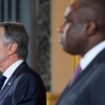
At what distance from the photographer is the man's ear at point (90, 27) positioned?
1827mm

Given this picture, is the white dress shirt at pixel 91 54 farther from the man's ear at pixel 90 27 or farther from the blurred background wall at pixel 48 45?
the blurred background wall at pixel 48 45

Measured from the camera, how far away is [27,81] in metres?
2.73

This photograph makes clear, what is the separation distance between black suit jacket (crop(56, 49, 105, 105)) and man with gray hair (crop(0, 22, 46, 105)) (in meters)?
0.90

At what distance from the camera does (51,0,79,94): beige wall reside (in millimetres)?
5406

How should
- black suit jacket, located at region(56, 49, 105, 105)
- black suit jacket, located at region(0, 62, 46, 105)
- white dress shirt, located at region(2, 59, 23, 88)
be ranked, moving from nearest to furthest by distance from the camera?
black suit jacket, located at region(56, 49, 105, 105) < black suit jacket, located at region(0, 62, 46, 105) < white dress shirt, located at region(2, 59, 23, 88)

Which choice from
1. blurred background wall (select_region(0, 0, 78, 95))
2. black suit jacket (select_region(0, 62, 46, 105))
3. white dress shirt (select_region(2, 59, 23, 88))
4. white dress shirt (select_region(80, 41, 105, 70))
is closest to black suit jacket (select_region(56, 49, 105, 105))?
white dress shirt (select_region(80, 41, 105, 70))

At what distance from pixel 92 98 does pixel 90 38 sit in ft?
0.76

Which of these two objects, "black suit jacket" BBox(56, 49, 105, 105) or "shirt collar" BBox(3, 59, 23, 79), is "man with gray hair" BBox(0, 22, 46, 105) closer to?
"shirt collar" BBox(3, 59, 23, 79)

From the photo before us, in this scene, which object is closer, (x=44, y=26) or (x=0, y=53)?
(x=0, y=53)

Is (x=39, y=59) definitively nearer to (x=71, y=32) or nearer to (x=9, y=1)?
(x=9, y=1)

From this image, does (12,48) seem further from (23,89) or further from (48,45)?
(48,45)

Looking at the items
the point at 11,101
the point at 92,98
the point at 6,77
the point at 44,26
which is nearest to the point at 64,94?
the point at 92,98

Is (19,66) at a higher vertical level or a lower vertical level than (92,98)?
lower

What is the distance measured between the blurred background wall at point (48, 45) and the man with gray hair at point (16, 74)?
7.95ft
